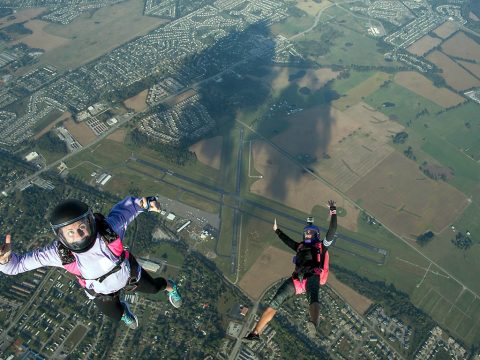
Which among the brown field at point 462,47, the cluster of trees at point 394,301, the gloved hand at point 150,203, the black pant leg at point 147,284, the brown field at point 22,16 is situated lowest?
the cluster of trees at point 394,301

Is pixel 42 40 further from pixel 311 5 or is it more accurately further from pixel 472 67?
pixel 472 67

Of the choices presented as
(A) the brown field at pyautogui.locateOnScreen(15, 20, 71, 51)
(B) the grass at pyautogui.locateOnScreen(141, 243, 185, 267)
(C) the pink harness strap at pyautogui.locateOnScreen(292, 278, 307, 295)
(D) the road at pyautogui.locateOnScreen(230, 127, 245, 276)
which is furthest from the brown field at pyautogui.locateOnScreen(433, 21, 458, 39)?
(C) the pink harness strap at pyautogui.locateOnScreen(292, 278, 307, 295)

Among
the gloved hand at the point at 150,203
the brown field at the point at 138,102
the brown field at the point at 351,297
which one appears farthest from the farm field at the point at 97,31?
the gloved hand at the point at 150,203

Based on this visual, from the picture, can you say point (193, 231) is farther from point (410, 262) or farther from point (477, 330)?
point (477, 330)

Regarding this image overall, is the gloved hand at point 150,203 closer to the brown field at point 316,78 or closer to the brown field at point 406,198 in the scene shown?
the brown field at point 406,198

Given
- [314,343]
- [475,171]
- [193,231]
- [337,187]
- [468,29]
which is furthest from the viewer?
[468,29]

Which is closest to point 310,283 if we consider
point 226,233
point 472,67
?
point 226,233

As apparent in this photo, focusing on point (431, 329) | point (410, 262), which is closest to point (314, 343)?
point (431, 329)
